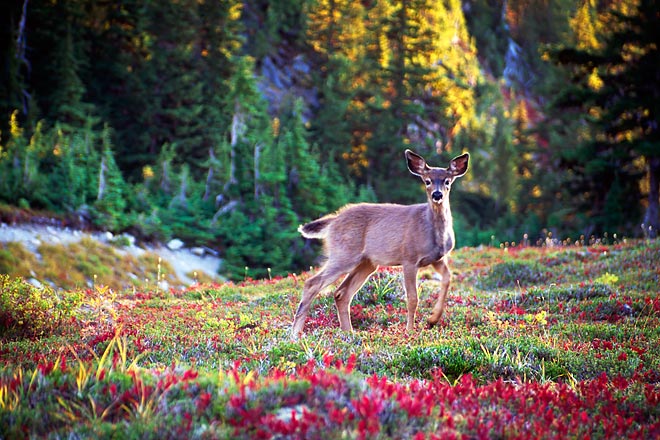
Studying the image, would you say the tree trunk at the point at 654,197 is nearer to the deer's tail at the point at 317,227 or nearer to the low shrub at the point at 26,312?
the deer's tail at the point at 317,227

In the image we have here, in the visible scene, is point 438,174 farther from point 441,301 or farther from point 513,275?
point 513,275

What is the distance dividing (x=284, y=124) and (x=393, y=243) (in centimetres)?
3851

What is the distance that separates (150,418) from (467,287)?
34.6 ft

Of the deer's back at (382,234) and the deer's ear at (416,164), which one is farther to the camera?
the deer's ear at (416,164)

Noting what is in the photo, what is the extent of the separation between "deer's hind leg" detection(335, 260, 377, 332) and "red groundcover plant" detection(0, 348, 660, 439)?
3.81m

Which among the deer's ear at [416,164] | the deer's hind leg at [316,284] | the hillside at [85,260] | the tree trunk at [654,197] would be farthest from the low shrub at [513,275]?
the tree trunk at [654,197]

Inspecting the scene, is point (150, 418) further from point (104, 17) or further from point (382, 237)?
point (104, 17)

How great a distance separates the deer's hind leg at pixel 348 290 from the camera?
948 centimetres

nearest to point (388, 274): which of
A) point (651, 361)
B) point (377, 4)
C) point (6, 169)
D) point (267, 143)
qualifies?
point (651, 361)

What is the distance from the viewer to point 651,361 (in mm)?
7508

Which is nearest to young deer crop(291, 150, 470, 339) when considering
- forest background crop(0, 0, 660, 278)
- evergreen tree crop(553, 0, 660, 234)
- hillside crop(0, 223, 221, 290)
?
hillside crop(0, 223, 221, 290)

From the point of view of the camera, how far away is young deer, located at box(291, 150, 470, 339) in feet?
30.0

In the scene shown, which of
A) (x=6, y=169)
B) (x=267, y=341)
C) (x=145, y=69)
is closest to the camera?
(x=267, y=341)

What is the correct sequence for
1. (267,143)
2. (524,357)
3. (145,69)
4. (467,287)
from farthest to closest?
(145,69)
(267,143)
(467,287)
(524,357)
